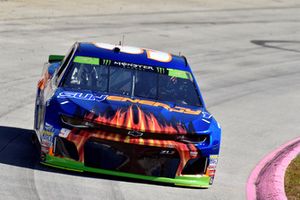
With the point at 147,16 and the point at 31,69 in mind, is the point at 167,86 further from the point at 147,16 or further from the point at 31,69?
the point at 147,16

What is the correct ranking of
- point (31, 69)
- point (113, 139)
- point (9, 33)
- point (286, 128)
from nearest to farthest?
point (113, 139), point (286, 128), point (31, 69), point (9, 33)

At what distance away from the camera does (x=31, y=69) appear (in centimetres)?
1775

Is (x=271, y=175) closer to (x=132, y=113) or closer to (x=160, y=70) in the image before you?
(x=160, y=70)

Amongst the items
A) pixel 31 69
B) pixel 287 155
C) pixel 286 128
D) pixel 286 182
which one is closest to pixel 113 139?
pixel 286 182

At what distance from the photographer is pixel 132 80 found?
430 inches

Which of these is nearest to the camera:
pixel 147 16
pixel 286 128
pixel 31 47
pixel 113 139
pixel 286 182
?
pixel 113 139

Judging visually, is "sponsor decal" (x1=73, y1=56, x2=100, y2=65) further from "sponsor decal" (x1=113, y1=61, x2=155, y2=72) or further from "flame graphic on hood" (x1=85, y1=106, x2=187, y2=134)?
"flame graphic on hood" (x1=85, y1=106, x2=187, y2=134)

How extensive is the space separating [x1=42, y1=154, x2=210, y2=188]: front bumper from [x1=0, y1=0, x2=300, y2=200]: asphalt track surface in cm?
10

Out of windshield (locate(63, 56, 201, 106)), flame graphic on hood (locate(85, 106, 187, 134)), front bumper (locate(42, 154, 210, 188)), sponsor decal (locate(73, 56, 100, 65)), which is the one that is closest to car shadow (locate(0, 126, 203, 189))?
front bumper (locate(42, 154, 210, 188))

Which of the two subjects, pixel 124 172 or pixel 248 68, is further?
pixel 248 68

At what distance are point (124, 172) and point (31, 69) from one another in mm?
8503

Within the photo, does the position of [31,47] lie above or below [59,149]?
below

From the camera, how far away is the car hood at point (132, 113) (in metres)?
9.59

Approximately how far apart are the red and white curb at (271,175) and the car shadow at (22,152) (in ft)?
3.62
